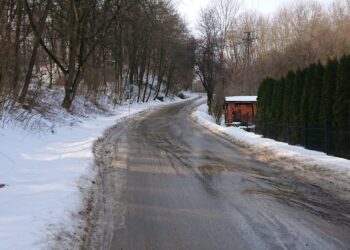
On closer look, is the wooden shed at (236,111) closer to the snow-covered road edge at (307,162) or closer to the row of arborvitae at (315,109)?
the row of arborvitae at (315,109)

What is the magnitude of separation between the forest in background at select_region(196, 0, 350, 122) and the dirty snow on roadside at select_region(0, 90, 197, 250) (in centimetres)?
2801

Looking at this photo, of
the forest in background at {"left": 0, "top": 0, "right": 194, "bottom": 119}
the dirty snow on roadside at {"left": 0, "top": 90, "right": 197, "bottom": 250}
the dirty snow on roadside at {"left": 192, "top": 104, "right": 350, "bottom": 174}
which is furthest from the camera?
the forest in background at {"left": 0, "top": 0, "right": 194, "bottom": 119}

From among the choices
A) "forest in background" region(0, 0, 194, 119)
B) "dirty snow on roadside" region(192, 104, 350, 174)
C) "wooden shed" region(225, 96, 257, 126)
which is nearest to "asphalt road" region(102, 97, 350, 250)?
"dirty snow on roadside" region(192, 104, 350, 174)

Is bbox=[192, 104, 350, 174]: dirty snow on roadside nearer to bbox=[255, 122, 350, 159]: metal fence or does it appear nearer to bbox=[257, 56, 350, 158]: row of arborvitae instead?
bbox=[255, 122, 350, 159]: metal fence

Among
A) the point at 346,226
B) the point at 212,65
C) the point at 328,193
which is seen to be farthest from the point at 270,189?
the point at 212,65

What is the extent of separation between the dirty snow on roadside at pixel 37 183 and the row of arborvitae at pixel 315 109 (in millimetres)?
8380

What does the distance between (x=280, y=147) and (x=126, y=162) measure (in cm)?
669

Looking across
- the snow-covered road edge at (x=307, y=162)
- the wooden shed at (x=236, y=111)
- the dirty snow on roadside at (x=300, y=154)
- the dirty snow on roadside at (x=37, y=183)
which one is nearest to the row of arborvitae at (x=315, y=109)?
the dirty snow on roadside at (x=300, y=154)

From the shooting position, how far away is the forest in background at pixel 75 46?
18.7 meters

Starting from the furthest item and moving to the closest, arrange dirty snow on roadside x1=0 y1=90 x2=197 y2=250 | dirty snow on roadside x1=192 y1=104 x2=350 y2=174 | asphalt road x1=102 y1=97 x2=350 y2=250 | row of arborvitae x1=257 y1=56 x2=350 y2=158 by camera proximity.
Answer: row of arborvitae x1=257 y1=56 x2=350 y2=158, dirty snow on roadside x1=192 y1=104 x2=350 y2=174, asphalt road x1=102 y1=97 x2=350 y2=250, dirty snow on roadside x1=0 y1=90 x2=197 y2=250

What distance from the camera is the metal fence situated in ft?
51.9

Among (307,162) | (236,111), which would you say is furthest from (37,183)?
(236,111)

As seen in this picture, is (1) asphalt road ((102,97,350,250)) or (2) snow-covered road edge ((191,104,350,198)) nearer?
(1) asphalt road ((102,97,350,250))

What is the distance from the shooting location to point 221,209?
8.68 m
